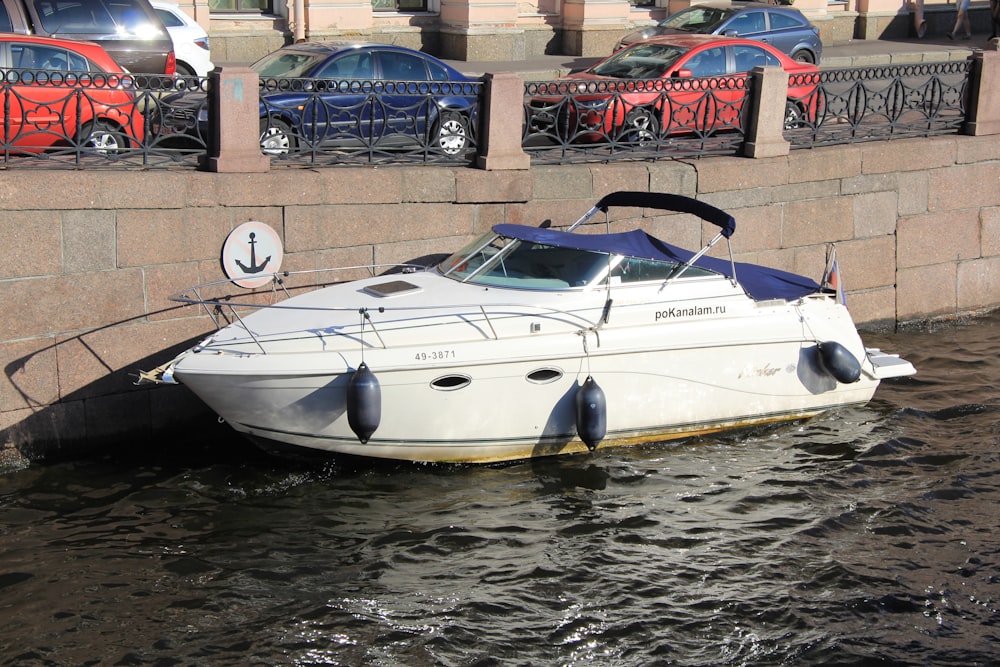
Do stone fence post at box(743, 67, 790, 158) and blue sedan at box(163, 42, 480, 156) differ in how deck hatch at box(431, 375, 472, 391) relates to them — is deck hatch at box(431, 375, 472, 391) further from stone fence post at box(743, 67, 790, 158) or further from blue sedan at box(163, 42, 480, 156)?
stone fence post at box(743, 67, 790, 158)

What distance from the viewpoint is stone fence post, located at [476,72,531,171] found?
10484 mm

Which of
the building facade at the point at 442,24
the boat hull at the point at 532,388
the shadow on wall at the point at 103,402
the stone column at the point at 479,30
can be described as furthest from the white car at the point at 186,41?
the boat hull at the point at 532,388

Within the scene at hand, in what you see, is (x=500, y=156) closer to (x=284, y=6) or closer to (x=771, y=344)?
(x=771, y=344)

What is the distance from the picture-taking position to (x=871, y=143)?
12508mm

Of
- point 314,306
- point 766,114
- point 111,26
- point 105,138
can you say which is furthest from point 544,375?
point 111,26

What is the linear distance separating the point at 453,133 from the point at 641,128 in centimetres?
171

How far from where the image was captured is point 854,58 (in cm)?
2069

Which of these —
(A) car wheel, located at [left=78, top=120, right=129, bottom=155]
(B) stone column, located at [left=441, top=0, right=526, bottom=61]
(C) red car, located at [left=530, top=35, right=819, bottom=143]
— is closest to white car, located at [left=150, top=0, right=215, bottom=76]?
(C) red car, located at [left=530, top=35, right=819, bottom=143]

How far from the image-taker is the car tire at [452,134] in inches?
418

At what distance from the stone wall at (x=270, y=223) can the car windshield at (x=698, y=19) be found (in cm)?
620

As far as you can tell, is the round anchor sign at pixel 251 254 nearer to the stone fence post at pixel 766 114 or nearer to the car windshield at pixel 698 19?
the stone fence post at pixel 766 114

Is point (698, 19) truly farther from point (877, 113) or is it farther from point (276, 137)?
point (276, 137)

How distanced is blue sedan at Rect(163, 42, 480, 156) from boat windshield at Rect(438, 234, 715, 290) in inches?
58.1

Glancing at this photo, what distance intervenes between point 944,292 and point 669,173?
369cm
